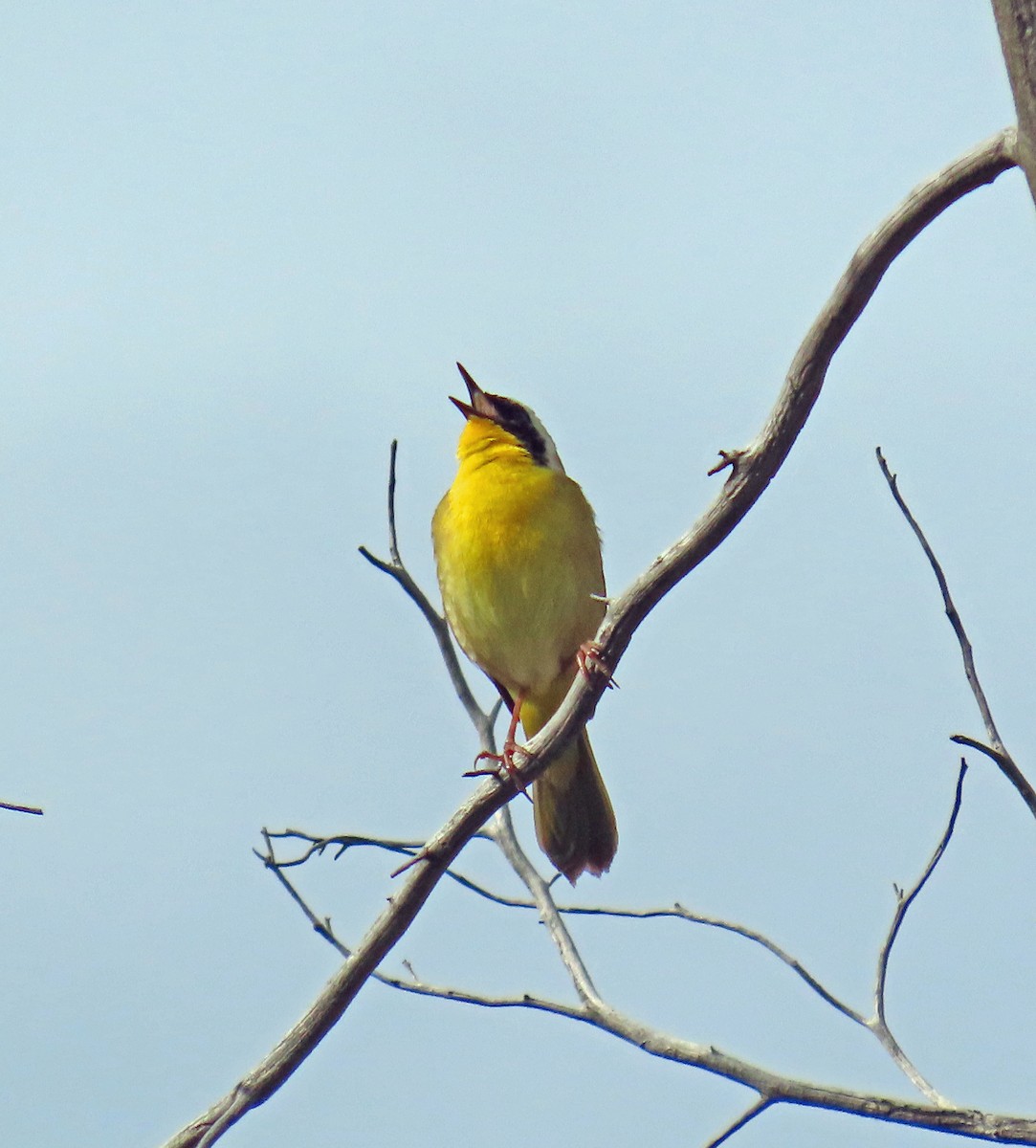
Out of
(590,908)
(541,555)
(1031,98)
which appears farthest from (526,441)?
(1031,98)

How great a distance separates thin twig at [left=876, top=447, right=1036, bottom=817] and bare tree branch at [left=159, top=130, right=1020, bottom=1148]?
29.9 inches

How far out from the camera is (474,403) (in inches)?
270

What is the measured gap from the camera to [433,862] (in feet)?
12.2

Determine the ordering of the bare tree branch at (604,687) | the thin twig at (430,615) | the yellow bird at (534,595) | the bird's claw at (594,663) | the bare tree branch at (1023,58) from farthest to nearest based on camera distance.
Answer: the yellow bird at (534,595), the thin twig at (430,615), the bird's claw at (594,663), the bare tree branch at (604,687), the bare tree branch at (1023,58)

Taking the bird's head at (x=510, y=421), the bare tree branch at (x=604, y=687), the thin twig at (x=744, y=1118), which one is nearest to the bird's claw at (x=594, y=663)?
the bare tree branch at (x=604, y=687)

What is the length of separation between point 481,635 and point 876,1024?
8.21 feet

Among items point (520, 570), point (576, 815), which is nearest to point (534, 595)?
point (520, 570)

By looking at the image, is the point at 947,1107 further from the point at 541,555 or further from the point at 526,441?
the point at 526,441

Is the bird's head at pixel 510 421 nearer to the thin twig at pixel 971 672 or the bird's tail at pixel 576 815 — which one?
→ the bird's tail at pixel 576 815

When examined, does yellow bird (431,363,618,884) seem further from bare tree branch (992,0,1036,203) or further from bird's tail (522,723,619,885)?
bare tree branch (992,0,1036,203)

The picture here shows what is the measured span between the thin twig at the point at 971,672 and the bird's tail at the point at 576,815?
2797 mm

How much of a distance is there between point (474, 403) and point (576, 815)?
2.18 m

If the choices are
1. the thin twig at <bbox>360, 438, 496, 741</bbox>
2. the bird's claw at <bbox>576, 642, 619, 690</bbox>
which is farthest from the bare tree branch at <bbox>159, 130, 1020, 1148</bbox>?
the thin twig at <bbox>360, 438, 496, 741</bbox>

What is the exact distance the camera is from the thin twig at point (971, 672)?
3.17m
